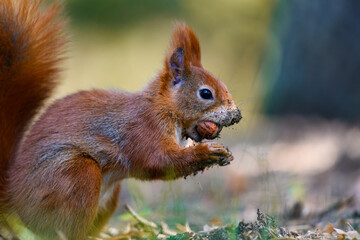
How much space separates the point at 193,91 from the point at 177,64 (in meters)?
0.21

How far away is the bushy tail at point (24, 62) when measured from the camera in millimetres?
2543

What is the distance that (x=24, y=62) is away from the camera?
2590mm

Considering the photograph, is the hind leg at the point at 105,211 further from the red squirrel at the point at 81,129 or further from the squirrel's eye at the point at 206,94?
the squirrel's eye at the point at 206,94

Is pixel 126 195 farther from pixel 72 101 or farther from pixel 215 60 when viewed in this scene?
pixel 215 60

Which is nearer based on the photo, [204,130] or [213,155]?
[213,155]

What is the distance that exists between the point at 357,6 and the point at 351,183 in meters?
2.09

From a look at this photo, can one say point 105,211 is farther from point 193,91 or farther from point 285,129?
point 285,129

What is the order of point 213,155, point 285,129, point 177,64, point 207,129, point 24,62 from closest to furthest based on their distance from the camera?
point 213,155, point 207,129, point 24,62, point 177,64, point 285,129

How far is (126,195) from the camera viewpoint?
5008mm

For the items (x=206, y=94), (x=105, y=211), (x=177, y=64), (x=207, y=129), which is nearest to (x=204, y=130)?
(x=207, y=129)

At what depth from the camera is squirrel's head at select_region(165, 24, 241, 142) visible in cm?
250

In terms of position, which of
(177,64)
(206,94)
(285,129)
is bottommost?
(206,94)

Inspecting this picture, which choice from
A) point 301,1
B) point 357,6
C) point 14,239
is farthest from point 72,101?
point 301,1

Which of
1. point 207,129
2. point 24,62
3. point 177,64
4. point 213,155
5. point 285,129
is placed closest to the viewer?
point 213,155
